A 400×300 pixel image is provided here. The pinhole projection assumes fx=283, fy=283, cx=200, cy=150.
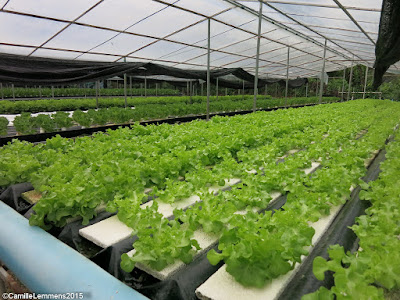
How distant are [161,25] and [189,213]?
8.10 metres

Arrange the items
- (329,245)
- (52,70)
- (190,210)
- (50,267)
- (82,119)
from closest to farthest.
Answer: (50,267) < (329,245) < (190,210) < (82,119) < (52,70)

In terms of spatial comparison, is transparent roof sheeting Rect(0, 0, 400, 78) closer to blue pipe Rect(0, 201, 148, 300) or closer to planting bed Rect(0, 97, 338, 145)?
planting bed Rect(0, 97, 338, 145)

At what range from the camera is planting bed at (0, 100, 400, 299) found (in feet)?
5.50

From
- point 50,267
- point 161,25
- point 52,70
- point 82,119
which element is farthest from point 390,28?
point 52,70

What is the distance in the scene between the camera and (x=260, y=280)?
5.29ft

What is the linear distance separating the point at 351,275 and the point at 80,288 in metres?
1.45

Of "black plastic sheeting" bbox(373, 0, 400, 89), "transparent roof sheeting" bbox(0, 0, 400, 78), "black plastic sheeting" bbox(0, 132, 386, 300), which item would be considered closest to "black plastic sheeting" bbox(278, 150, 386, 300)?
"black plastic sheeting" bbox(0, 132, 386, 300)

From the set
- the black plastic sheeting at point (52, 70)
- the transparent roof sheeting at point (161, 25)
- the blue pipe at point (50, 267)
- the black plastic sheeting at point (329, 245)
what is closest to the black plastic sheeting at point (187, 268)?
the black plastic sheeting at point (329, 245)

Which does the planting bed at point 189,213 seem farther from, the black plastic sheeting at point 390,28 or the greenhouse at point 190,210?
the black plastic sheeting at point 390,28

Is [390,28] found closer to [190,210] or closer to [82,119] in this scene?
[190,210]

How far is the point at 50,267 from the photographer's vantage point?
1.75 metres

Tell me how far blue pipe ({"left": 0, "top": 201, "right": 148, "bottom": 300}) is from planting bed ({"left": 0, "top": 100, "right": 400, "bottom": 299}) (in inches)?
5.9

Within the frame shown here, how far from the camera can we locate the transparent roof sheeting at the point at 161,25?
705cm

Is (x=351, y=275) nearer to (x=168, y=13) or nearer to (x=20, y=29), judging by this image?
(x=168, y=13)
